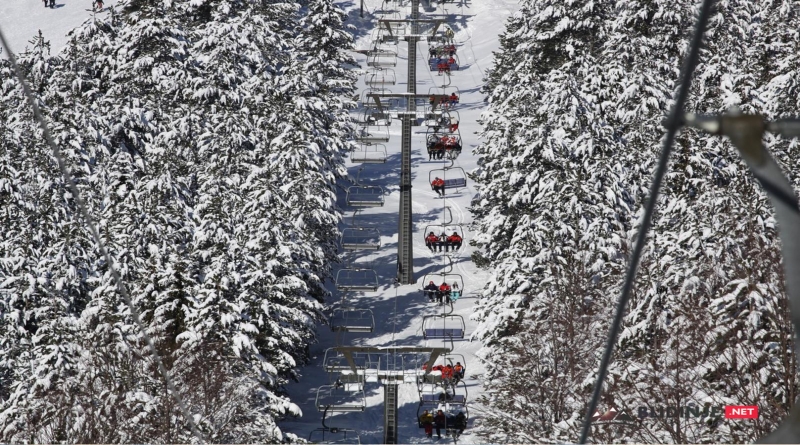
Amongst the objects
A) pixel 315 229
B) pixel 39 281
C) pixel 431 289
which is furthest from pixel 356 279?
pixel 39 281

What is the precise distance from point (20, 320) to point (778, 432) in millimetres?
27690

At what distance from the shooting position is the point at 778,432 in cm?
266

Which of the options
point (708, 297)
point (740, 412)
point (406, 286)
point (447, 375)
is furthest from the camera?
point (406, 286)

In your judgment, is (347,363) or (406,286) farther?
(406,286)

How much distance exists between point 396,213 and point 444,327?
1508 cm

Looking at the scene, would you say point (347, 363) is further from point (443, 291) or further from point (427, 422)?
point (443, 291)

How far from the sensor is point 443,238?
141 ft

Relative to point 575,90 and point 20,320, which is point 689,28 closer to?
point 575,90

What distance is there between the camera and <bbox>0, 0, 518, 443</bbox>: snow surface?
3275cm

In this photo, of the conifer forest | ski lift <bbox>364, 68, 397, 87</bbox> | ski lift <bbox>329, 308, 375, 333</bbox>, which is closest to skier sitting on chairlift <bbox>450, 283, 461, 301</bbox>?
the conifer forest

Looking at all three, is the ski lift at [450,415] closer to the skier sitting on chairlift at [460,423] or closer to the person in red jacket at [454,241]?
the skier sitting on chairlift at [460,423]

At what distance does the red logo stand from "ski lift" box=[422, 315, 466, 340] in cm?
1527

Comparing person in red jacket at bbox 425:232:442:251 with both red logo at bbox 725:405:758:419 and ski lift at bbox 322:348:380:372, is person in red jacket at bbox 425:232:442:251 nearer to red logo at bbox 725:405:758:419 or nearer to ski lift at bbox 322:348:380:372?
ski lift at bbox 322:348:380:372

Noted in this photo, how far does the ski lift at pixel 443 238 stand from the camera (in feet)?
139
